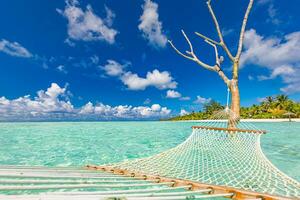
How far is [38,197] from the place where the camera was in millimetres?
1100

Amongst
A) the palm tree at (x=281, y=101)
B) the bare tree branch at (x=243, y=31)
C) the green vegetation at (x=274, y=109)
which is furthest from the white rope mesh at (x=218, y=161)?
the palm tree at (x=281, y=101)

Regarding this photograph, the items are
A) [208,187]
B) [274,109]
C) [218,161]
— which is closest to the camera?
[208,187]

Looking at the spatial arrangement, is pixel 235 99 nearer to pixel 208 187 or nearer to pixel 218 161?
pixel 218 161

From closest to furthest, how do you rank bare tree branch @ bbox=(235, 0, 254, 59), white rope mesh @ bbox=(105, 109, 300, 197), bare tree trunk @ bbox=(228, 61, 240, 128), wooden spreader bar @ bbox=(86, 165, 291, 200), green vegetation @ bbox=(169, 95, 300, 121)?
wooden spreader bar @ bbox=(86, 165, 291, 200), white rope mesh @ bbox=(105, 109, 300, 197), bare tree trunk @ bbox=(228, 61, 240, 128), bare tree branch @ bbox=(235, 0, 254, 59), green vegetation @ bbox=(169, 95, 300, 121)

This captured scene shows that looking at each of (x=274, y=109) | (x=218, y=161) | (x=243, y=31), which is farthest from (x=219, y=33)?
(x=274, y=109)

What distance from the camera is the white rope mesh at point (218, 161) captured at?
3377 mm

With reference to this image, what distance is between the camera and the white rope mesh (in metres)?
3.38

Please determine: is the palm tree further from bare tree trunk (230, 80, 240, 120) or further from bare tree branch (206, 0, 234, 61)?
bare tree trunk (230, 80, 240, 120)

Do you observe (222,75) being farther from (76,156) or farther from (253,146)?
(76,156)

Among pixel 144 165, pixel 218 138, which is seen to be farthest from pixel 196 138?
pixel 144 165

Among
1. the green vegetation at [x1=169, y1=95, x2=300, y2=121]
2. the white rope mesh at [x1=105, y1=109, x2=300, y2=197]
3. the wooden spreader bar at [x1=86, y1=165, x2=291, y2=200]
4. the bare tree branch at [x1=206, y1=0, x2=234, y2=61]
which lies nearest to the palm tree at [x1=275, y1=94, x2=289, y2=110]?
the green vegetation at [x1=169, y1=95, x2=300, y2=121]

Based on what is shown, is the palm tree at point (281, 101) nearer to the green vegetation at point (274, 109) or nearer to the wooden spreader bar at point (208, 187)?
the green vegetation at point (274, 109)

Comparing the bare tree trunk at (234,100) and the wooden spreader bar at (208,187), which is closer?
the wooden spreader bar at (208,187)

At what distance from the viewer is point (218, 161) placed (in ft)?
16.7
